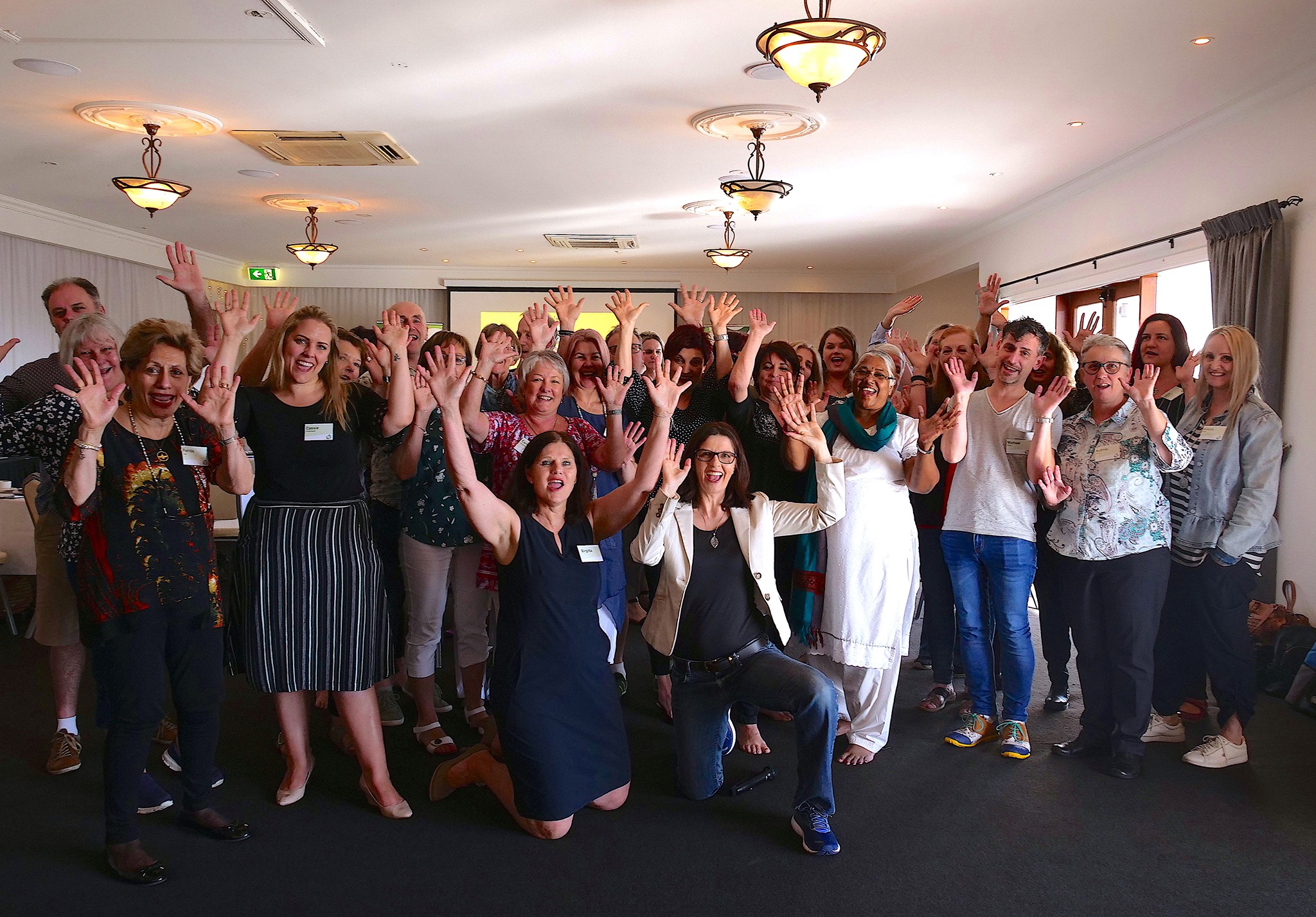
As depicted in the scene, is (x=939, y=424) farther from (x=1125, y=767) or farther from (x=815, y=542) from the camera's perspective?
(x=1125, y=767)

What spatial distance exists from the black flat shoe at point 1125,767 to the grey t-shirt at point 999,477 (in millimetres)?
877

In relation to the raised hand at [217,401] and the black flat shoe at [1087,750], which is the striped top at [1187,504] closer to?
the black flat shoe at [1087,750]

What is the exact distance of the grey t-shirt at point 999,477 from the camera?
136 inches

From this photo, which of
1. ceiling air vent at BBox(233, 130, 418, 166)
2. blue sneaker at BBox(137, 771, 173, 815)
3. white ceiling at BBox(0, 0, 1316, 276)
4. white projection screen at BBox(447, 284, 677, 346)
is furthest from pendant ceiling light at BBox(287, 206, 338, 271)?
blue sneaker at BBox(137, 771, 173, 815)

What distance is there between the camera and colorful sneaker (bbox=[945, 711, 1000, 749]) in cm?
359

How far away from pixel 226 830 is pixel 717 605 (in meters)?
1.73

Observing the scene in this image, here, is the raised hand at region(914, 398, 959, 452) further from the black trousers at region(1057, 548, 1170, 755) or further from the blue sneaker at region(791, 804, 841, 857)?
the blue sneaker at region(791, 804, 841, 857)

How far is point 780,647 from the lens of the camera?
322 cm

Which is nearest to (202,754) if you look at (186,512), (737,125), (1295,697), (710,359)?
(186,512)

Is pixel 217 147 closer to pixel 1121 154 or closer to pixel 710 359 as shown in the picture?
pixel 710 359

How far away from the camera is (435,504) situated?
337 cm

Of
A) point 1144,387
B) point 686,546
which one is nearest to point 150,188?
point 686,546

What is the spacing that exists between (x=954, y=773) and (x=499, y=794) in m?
1.71

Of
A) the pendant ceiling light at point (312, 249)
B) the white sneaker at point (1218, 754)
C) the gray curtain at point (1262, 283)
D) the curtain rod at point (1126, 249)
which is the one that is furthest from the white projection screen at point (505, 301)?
the white sneaker at point (1218, 754)
